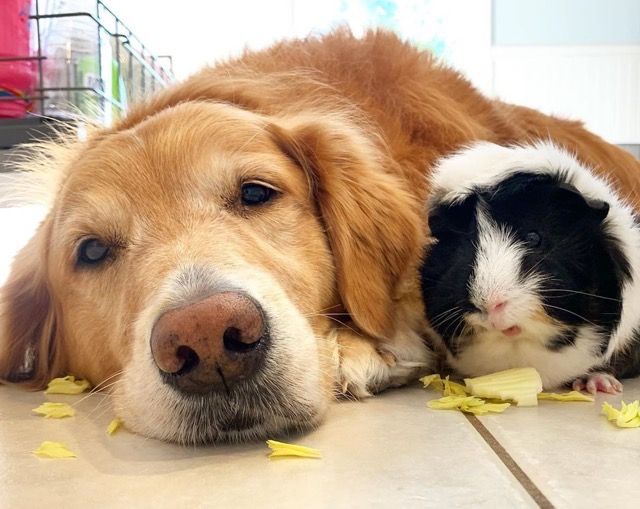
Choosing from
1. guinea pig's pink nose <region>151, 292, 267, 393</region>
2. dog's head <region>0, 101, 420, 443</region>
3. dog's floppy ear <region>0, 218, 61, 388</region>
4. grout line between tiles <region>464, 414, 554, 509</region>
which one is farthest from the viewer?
dog's floppy ear <region>0, 218, 61, 388</region>

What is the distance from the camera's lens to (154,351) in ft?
3.81

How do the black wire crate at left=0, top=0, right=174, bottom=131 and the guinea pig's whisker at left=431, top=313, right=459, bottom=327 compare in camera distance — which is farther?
the black wire crate at left=0, top=0, right=174, bottom=131

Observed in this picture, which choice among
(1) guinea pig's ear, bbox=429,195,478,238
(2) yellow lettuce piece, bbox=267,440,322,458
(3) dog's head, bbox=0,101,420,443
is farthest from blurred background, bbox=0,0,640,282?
(2) yellow lettuce piece, bbox=267,440,322,458

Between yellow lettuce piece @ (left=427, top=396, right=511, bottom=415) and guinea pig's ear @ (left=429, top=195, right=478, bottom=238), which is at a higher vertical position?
guinea pig's ear @ (left=429, top=195, right=478, bottom=238)

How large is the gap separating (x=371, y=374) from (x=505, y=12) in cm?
490

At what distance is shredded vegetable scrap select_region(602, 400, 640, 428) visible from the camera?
4.11 ft

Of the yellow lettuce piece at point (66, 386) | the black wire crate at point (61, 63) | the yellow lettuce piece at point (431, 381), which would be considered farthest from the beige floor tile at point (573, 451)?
the black wire crate at point (61, 63)

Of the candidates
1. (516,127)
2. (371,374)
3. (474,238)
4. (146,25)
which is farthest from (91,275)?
(146,25)

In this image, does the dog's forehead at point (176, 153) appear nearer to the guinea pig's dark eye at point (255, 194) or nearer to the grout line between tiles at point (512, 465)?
the guinea pig's dark eye at point (255, 194)

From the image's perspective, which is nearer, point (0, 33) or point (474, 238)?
point (474, 238)

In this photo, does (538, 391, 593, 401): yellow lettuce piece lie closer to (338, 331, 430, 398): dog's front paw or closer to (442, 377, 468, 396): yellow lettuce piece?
(442, 377, 468, 396): yellow lettuce piece

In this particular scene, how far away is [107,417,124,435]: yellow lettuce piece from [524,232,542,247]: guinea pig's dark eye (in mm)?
824

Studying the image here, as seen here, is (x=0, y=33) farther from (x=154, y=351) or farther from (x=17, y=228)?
(x=154, y=351)

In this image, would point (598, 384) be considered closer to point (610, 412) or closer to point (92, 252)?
point (610, 412)
